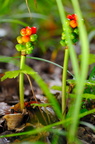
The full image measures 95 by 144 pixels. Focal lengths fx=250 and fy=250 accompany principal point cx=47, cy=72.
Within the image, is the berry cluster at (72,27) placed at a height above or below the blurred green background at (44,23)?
below

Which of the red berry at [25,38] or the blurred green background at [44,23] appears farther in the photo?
the blurred green background at [44,23]

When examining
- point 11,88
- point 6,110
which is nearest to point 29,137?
point 6,110

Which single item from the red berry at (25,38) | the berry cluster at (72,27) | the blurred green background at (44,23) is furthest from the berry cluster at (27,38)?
the blurred green background at (44,23)

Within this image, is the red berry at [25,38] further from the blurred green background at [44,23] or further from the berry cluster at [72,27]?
the blurred green background at [44,23]

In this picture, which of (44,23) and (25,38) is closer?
(25,38)

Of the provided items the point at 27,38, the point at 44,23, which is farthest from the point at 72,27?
the point at 44,23

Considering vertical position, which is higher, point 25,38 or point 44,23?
point 44,23

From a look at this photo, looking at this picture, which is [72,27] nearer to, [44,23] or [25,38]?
[25,38]

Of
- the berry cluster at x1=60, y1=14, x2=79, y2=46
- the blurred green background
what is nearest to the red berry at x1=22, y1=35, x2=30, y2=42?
the berry cluster at x1=60, y1=14, x2=79, y2=46

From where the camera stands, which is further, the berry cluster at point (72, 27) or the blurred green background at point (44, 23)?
the blurred green background at point (44, 23)

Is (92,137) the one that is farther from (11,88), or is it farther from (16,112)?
(11,88)

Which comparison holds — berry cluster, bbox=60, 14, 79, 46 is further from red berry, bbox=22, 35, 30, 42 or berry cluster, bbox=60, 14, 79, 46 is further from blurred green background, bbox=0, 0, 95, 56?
blurred green background, bbox=0, 0, 95, 56
